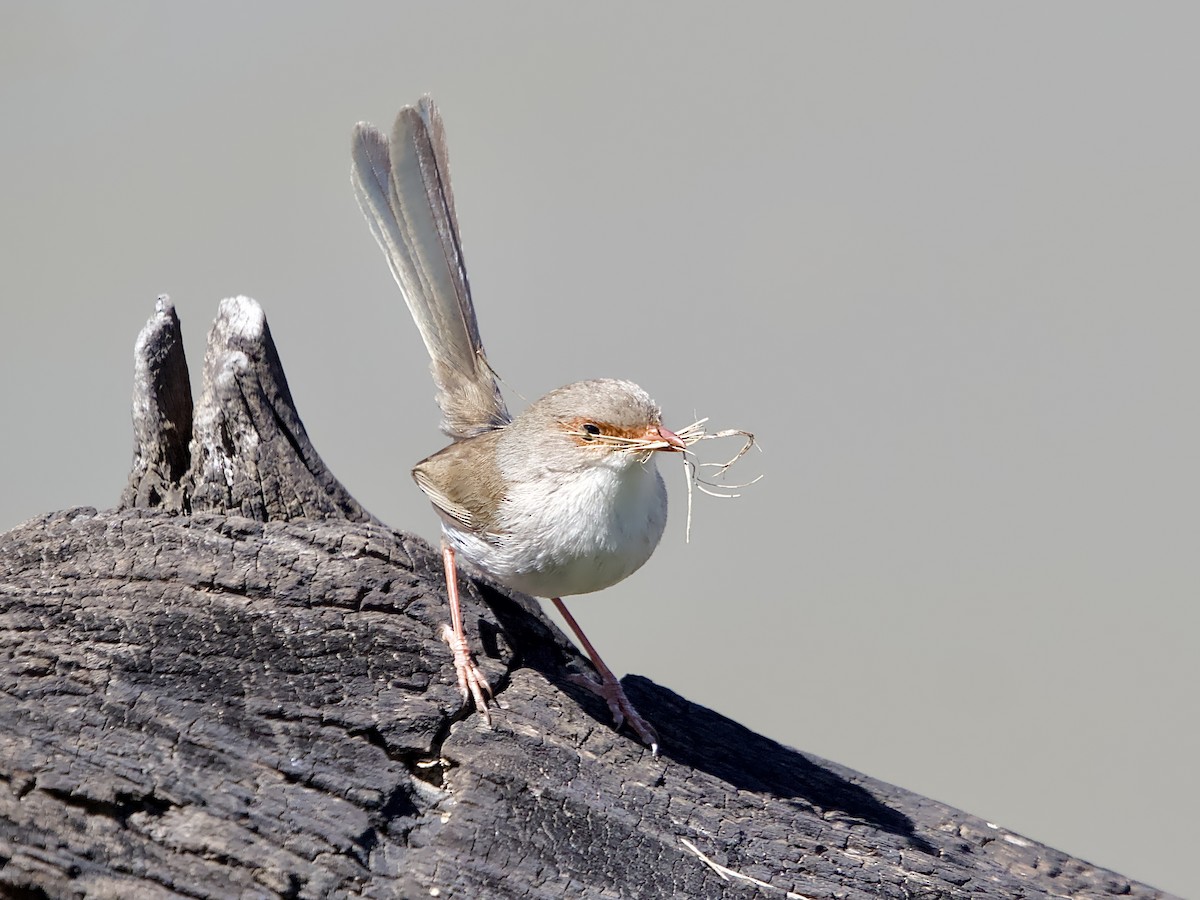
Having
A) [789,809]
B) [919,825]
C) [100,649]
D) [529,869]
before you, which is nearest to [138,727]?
[100,649]

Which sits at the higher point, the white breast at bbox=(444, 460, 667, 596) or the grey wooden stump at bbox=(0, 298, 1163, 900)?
the white breast at bbox=(444, 460, 667, 596)

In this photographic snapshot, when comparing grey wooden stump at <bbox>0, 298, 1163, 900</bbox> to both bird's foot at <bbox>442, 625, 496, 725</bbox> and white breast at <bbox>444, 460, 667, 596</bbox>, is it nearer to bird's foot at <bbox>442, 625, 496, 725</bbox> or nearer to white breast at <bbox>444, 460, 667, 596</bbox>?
bird's foot at <bbox>442, 625, 496, 725</bbox>

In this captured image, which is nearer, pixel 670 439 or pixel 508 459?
pixel 670 439

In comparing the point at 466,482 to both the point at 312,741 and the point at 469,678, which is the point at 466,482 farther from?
the point at 312,741

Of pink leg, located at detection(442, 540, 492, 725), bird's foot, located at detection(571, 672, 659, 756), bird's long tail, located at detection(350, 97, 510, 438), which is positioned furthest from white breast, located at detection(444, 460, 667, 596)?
bird's long tail, located at detection(350, 97, 510, 438)

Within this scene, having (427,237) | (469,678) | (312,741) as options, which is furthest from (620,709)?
(427,237)

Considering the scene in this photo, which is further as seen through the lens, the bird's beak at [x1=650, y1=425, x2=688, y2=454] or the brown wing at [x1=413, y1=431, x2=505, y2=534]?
the brown wing at [x1=413, y1=431, x2=505, y2=534]

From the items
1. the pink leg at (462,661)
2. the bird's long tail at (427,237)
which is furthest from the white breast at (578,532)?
the bird's long tail at (427,237)
